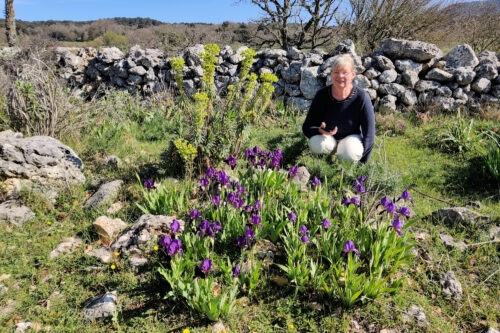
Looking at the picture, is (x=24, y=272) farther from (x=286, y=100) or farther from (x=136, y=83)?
(x=136, y=83)

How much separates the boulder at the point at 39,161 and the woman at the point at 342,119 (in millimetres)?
3241

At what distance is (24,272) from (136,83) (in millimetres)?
7116

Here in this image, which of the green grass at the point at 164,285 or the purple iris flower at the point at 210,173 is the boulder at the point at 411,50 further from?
the purple iris flower at the point at 210,173

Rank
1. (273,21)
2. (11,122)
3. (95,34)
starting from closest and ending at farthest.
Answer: (11,122)
(273,21)
(95,34)

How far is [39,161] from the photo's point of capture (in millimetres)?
3688

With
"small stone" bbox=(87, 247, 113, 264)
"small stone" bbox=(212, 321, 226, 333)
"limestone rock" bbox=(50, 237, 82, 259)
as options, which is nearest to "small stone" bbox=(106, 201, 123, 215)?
"limestone rock" bbox=(50, 237, 82, 259)

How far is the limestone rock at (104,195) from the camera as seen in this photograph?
3475 mm

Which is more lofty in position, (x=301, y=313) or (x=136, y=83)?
(x=136, y=83)

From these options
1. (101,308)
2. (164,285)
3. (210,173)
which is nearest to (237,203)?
(210,173)

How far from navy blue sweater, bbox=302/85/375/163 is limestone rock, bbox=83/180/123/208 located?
2688 mm

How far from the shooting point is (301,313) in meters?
2.29

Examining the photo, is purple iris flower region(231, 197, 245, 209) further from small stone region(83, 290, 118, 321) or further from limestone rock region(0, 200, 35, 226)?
limestone rock region(0, 200, 35, 226)

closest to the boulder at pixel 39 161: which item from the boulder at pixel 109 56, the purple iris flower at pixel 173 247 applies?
the purple iris flower at pixel 173 247

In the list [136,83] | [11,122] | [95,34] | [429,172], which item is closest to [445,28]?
[429,172]
